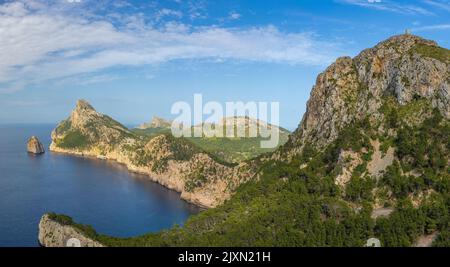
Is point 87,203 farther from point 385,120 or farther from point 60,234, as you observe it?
point 385,120

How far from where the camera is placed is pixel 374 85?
10044cm

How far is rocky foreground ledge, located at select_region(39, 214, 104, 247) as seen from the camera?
83438mm

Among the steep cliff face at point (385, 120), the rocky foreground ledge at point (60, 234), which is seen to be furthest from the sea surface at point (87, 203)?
the steep cliff face at point (385, 120)

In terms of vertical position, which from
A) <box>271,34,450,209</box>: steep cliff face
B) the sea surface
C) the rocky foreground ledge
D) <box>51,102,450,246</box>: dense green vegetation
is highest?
<box>271,34,450,209</box>: steep cliff face

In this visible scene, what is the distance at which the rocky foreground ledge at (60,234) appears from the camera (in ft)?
274

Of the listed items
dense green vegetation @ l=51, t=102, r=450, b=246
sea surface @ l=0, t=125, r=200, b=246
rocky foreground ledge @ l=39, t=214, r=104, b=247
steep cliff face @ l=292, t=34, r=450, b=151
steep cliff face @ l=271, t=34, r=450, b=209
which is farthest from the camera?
sea surface @ l=0, t=125, r=200, b=246

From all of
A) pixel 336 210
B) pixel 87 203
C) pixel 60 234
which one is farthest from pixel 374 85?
pixel 87 203

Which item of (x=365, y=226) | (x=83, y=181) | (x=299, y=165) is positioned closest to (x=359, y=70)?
(x=299, y=165)

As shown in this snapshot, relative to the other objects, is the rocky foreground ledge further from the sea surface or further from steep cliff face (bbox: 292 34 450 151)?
steep cliff face (bbox: 292 34 450 151)

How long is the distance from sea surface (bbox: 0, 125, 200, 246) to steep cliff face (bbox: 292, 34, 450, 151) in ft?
160

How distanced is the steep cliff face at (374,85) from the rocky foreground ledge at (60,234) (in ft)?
188

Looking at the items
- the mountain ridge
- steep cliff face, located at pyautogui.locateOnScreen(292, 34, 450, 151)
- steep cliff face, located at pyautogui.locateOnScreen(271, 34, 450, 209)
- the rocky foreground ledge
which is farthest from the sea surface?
steep cliff face, located at pyautogui.locateOnScreen(292, 34, 450, 151)

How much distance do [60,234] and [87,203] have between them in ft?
168

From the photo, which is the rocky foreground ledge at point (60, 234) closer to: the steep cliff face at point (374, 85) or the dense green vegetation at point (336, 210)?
the dense green vegetation at point (336, 210)
